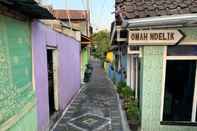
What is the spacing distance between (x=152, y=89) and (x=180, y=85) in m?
0.79

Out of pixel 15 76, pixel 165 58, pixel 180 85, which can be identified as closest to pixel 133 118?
pixel 180 85

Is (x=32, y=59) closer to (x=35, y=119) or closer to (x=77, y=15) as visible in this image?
(x=35, y=119)

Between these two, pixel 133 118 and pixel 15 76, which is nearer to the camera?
pixel 15 76

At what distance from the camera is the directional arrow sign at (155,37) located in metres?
5.18

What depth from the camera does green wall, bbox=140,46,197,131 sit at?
17.7 ft

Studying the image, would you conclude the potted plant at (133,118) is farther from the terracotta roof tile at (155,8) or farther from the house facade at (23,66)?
the terracotta roof tile at (155,8)

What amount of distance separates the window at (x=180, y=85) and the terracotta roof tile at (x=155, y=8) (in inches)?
36.6

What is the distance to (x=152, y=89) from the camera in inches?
220

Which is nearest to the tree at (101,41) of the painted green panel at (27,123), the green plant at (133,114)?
the green plant at (133,114)

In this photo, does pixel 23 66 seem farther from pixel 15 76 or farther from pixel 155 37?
pixel 155 37

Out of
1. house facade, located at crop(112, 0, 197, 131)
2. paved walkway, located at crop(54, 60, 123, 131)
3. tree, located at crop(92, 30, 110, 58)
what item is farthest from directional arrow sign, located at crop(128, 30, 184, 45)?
tree, located at crop(92, 30, 110, 58)

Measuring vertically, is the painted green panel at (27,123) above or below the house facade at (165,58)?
below

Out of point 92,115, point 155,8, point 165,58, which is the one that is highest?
point 155,8

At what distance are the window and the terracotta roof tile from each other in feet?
3.05
